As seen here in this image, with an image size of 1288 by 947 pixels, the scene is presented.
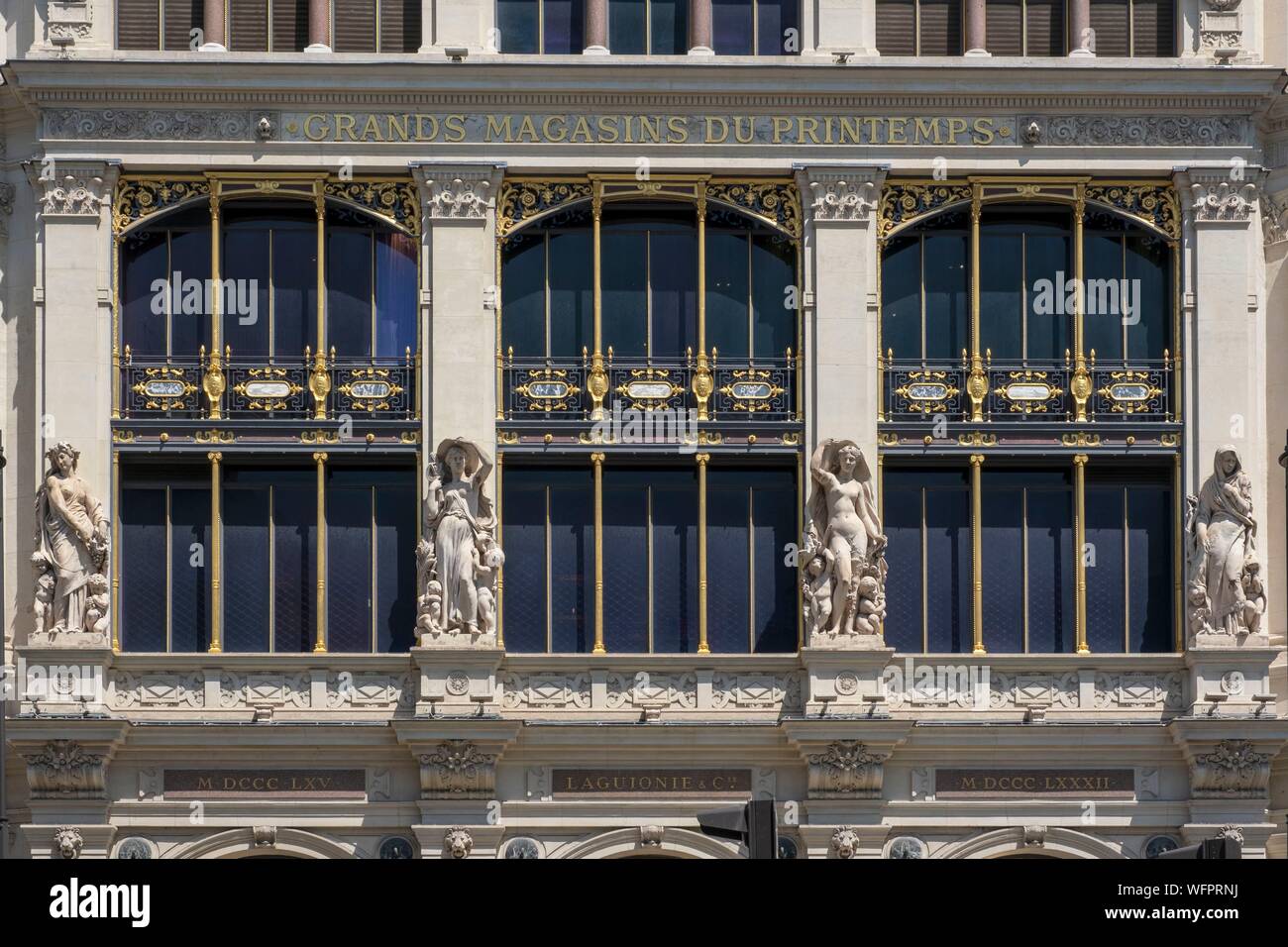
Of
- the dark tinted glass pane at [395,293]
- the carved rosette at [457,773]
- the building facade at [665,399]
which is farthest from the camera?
the dark tinted glass pane at [395,293]

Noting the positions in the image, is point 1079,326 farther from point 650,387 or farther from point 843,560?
point 650,387

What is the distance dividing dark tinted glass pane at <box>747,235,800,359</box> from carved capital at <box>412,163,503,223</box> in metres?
4.27

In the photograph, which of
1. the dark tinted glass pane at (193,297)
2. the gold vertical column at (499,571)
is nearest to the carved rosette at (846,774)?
the gold vertical column at (499,571)

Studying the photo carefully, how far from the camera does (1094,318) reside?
1911 inches

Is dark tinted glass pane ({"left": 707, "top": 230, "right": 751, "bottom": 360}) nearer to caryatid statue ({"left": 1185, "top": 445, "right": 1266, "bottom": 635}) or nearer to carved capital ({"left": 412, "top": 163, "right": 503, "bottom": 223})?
carved capital ({"left": 412, "top": 163, "right": 503, "bottom": 223})

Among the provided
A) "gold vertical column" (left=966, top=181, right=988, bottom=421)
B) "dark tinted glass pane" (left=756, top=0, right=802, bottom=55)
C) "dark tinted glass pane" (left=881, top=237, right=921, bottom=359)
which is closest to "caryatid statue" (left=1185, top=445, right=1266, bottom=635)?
"gold vertical column" (left=966, top=181, right=988, bottom=421)

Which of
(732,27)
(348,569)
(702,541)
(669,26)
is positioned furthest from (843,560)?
(669,26)

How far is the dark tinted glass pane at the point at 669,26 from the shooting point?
48.7 meters

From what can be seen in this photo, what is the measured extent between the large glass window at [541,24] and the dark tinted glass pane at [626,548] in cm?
674

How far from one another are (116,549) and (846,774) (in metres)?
11.6

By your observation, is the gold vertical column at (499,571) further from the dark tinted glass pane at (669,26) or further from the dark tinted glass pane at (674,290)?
the dark tinted glass pane at (669,26)

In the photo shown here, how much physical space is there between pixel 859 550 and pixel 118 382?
11.6 metres

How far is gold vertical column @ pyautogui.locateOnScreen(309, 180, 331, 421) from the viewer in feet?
156
